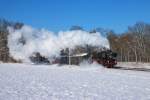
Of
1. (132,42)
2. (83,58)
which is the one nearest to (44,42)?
(83,58)

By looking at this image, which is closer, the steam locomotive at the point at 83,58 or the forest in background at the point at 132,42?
the steam locomotive at the point at 83,58

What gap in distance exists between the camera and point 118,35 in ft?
335

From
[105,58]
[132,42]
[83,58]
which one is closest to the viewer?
[105,58]

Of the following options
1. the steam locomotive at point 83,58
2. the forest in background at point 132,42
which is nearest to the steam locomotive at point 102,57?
the steam locomotive at point 83,58

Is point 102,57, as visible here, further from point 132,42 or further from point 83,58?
point 132,42

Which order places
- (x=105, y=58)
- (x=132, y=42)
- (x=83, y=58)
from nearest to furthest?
(x=105, y=58)
(x=83, y=58)
(x=132, y=42)

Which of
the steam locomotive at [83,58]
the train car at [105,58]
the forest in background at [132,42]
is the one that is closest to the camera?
the train car at [105,58]

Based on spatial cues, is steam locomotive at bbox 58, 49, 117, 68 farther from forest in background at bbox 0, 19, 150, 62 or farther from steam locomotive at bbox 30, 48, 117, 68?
forest in background at bbox 0, 19, 150, 62

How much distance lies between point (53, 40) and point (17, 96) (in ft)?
111

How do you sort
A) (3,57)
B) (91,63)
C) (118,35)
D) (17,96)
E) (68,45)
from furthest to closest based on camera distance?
(118,35) → (3,57) → (68,45) → (91,63) → (17,96)

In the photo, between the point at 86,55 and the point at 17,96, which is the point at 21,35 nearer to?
the point at 86,55

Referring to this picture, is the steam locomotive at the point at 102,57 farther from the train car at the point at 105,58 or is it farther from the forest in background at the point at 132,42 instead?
the forest in background at the point at 132,42

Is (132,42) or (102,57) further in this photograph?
(132,42)

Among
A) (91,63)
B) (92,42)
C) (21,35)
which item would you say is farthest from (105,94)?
(21,35)
